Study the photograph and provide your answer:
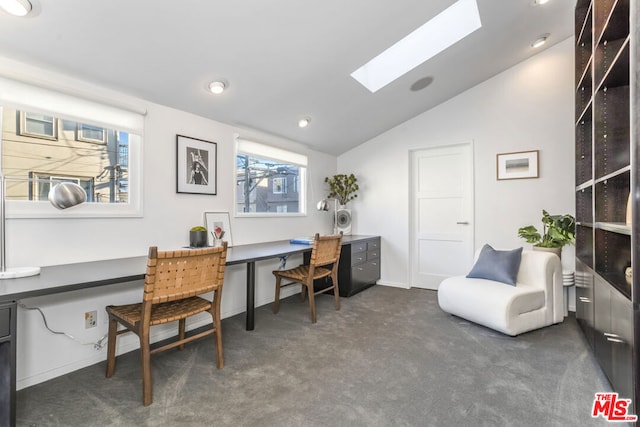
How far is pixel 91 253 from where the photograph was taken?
2131 mm

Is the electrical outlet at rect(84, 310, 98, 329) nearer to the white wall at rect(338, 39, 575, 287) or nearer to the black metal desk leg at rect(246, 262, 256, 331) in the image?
the black metal desk leg at rect(246, 262, 256, 331)

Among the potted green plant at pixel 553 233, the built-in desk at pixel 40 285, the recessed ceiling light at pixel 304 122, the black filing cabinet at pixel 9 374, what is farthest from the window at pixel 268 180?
the potted green plant at pixel 553 233

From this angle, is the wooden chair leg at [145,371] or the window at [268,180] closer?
the wooden chair leg at [145,371]

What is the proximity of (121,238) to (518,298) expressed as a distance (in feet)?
10.5

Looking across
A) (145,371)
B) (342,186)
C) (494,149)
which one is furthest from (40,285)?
(494,149)

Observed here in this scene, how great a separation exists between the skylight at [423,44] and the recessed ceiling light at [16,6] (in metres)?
2.31

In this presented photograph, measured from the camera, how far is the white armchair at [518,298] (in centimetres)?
261

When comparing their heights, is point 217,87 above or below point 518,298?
above

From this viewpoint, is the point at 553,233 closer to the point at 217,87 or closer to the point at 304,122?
the point at 304,122

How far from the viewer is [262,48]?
2273mm

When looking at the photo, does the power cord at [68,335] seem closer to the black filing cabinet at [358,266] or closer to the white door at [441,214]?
the black filing cabinet at [358,266]

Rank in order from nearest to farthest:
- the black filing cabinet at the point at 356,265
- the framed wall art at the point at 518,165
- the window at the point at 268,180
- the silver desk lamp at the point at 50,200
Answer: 1. the silver desk lamp at the point at 50,200
2. the window at the point at 268,180
3. the framed wall art at the point at 518,165
4. the black filing cabinet at the point at 356,265

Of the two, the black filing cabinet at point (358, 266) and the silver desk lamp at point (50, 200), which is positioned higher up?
the silver desk lamp at point (50, 200)

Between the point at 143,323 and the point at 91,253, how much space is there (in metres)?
0.80
